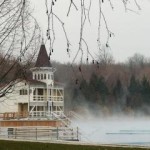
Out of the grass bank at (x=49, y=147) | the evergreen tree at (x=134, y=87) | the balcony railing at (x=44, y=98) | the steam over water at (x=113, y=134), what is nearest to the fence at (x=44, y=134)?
the steam over water at (x=113, y=134)

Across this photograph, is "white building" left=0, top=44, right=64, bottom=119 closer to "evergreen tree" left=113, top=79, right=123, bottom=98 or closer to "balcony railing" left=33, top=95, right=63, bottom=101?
"balcony railing" left=33, top=95, right=63, bottom=101

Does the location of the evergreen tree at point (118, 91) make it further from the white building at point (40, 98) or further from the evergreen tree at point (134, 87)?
the white building at point (40, 98)

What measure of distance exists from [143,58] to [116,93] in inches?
559

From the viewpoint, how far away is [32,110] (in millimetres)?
43156

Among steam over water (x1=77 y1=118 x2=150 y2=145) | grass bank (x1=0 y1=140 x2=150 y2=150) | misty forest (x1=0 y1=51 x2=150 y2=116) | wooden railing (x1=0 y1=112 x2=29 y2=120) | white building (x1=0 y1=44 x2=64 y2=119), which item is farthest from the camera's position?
misty forest (x1=0 y1=51 x2=150 y2=116)

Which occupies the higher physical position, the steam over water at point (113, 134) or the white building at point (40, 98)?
the white building at point (40, 98)

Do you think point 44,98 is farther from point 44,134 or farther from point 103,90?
point 103,90

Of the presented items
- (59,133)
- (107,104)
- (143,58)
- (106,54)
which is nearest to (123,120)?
(107,104)

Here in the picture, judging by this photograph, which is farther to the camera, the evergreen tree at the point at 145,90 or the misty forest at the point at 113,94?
the evergreen tree at the point at 145,90

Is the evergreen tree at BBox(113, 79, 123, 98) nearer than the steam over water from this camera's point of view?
No

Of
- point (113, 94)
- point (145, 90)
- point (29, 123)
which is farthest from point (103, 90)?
point (29, 123)

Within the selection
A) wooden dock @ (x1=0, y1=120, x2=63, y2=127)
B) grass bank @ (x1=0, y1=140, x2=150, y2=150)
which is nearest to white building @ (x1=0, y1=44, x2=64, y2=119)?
wooden dock @ (x1=0, y1=120, x2=63, y2=127)

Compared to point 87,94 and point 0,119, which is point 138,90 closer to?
point 87,94

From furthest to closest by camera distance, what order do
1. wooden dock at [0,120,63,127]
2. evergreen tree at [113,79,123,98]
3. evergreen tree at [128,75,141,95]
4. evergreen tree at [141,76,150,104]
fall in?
evergreen tree at [113,79,123,98], evergreen tree at [128,75,141,95], evergreen tree at [141,76,150,104], wooden dock at [0,120,63,127]
